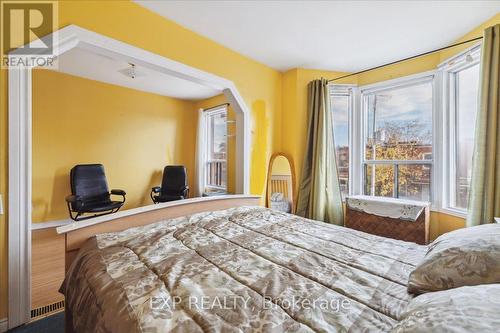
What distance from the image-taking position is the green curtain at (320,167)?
10.3 feet

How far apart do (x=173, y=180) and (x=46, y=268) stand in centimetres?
215

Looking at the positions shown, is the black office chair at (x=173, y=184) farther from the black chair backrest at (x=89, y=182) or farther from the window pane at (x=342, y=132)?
the window pane at (x=342, y=132)

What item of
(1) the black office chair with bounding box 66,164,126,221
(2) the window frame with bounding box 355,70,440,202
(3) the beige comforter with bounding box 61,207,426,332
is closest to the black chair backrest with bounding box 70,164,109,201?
(1) the black office chair with bounding box 66,164,126,221

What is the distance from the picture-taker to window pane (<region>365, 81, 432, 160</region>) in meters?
2.92

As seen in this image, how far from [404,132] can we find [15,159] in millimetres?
3998

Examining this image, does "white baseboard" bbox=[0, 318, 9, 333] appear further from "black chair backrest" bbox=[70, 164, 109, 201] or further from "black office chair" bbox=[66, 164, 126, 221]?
"black chair backrest" bbox=[70, 164, 109, 201]

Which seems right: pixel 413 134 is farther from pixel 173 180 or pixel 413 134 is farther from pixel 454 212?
pixel 173 180

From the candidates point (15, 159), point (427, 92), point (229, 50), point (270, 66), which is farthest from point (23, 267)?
point (427, 92)

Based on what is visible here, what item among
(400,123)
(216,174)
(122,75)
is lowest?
(216,174)

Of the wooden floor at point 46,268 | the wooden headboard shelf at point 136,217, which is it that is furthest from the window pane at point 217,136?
the wooden floor at point 46,268

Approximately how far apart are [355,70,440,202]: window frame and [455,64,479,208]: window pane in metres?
0.20

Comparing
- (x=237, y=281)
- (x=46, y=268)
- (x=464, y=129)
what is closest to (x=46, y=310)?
(x=46, y=268)

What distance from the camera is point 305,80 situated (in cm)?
336

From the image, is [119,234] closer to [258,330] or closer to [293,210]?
[258,330]
